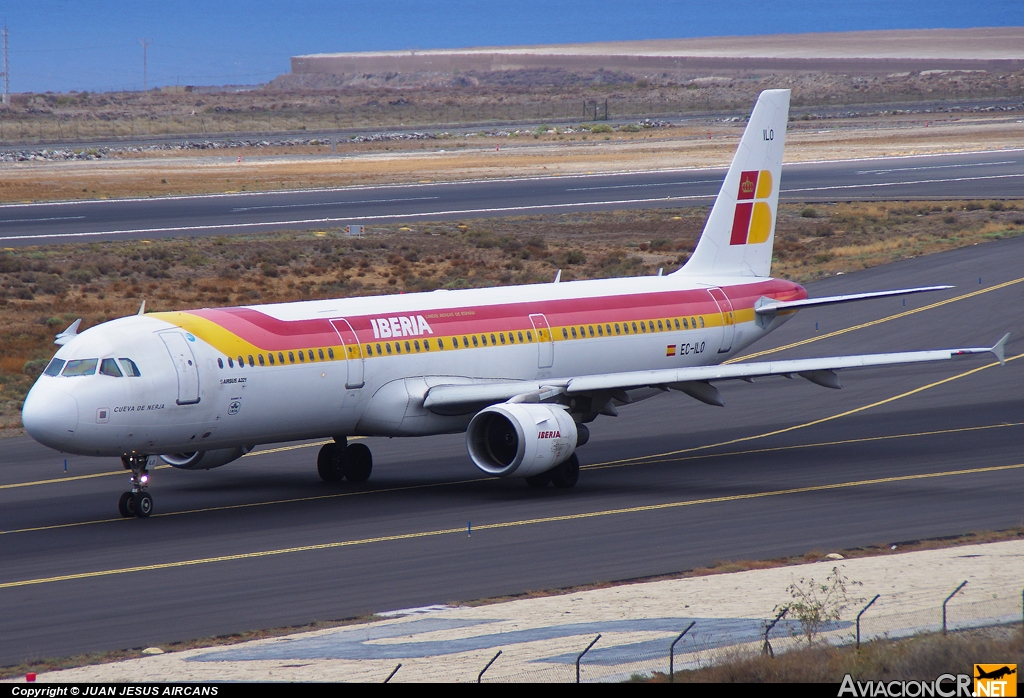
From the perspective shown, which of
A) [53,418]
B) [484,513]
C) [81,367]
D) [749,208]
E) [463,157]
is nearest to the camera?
[53,418]

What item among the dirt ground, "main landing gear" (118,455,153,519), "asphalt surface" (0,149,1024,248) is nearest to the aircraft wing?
"main landing gear" (118,455,153,519)

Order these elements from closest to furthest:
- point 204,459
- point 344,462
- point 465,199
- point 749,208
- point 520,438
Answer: point 520,438
point 204,459
point 344,462
point 749,208
point 465,199

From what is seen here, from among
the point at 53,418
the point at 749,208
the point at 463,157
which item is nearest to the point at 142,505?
the point at 53,418

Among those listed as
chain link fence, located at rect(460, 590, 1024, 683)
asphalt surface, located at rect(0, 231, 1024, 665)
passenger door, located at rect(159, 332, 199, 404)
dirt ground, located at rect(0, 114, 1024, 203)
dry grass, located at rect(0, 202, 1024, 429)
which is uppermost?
dirt ground, located at rect(0, 114, 1024, 203)

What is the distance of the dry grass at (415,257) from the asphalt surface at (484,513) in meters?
17.7

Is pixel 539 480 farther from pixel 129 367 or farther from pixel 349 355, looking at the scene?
pixel 129 367

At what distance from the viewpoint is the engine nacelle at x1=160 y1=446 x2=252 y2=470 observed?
31297 millimetres

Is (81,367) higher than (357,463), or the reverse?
(81,367)

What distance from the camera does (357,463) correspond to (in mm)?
31844

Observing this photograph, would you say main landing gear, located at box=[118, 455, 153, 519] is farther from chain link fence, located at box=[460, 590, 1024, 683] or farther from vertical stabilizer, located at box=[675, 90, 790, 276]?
vertical stabilizer, located at box=[675, 90, 790, 276]

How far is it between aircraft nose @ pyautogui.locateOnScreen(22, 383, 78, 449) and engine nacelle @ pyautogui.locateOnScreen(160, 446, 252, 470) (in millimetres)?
5399

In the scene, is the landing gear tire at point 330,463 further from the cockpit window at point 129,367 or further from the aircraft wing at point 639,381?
the cockpit window at point 129,367

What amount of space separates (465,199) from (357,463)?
6179cm

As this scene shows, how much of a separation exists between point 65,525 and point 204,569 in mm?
5467
